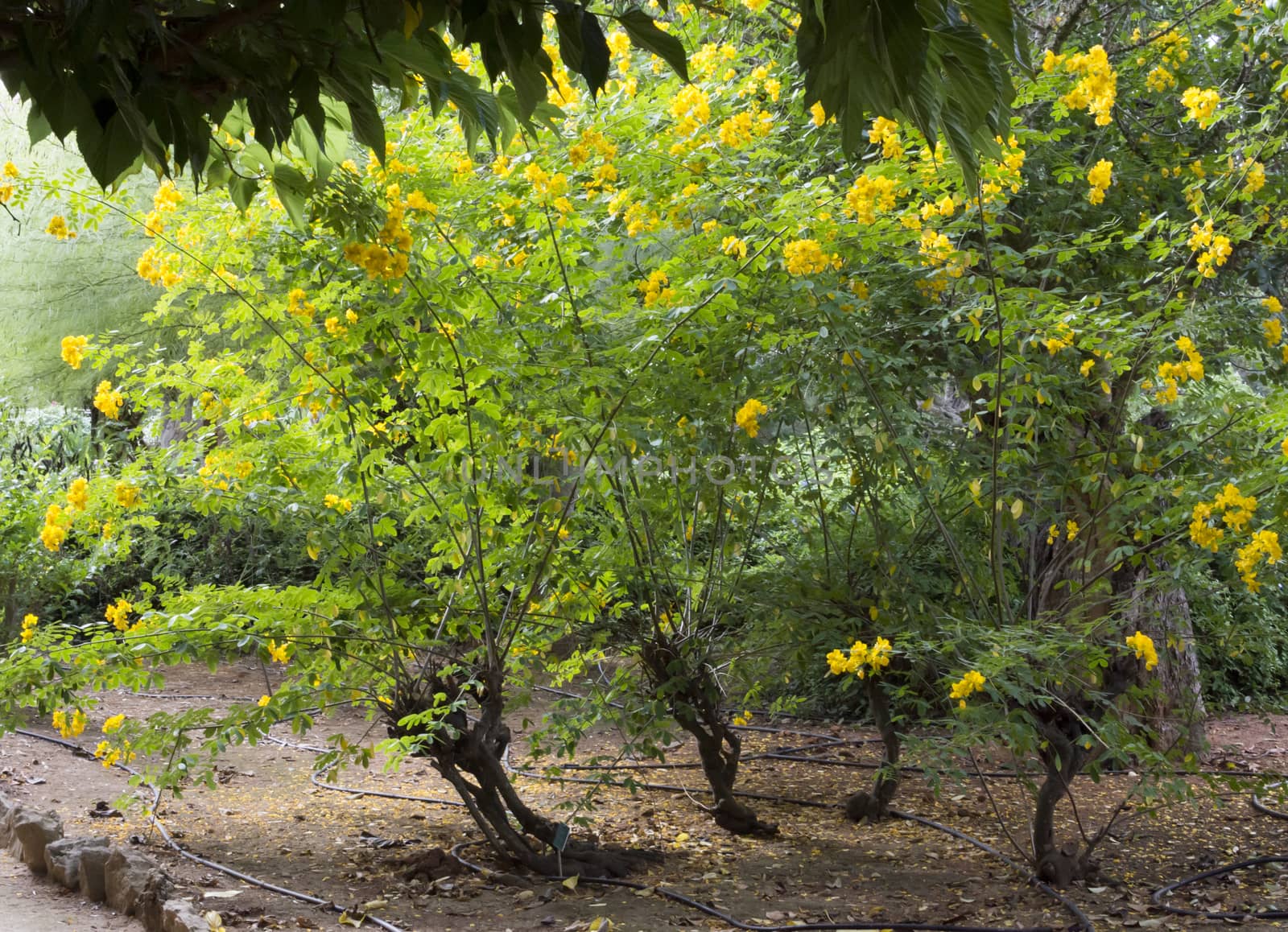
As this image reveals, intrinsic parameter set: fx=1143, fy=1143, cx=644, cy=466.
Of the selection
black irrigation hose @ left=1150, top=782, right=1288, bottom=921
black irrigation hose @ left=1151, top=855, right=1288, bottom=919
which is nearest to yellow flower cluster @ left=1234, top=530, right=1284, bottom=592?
black irrigation hose @ left=1150, top=782, right=1288, bottom=921

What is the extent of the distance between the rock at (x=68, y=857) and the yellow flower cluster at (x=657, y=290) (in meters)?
2.25

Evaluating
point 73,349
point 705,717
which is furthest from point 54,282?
point 705,717

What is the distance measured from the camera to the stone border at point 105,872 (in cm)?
290

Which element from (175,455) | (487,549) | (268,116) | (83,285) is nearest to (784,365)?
(487,549)

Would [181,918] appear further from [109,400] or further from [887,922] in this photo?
[887,922]

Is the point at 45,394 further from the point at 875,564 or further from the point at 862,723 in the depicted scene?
the point at 875,564

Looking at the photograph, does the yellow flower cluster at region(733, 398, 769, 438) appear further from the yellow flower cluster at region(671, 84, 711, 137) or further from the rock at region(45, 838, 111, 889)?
the rock at region(45, 838, 111, 889)

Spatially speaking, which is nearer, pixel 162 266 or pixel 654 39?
pixel 654 39

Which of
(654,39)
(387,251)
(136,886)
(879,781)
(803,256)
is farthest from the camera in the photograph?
(879,781)

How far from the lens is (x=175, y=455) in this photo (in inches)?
133

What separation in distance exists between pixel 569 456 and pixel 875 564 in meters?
1.15

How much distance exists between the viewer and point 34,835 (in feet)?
11.9

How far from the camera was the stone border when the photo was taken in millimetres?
2900

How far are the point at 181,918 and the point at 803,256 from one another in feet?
7.33
